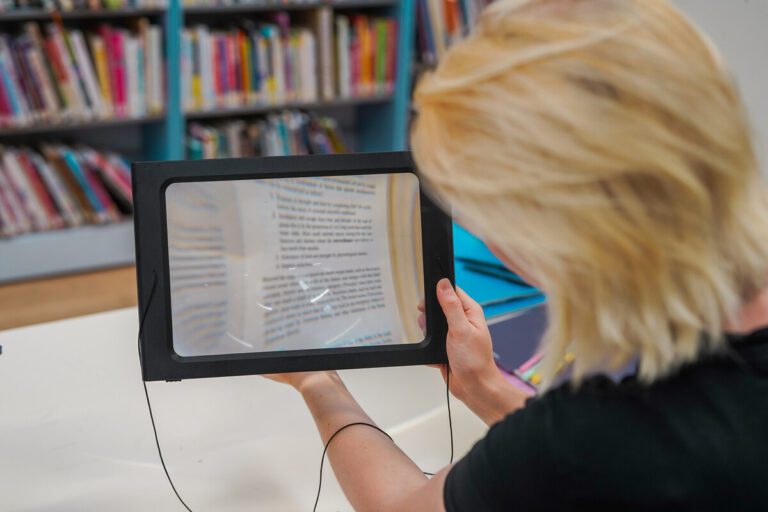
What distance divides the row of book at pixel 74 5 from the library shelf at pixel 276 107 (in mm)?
435

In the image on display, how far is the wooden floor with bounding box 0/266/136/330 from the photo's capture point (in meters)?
2.86

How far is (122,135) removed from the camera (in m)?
3.39

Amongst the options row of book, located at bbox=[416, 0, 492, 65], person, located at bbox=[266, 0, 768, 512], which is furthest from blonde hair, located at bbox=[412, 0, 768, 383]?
row of book, located at bbox=[416, 0, 492, 65]

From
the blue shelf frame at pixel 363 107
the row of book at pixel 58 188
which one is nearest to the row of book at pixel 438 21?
the blue shelf frame at pixel 363 107

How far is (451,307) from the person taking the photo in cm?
93

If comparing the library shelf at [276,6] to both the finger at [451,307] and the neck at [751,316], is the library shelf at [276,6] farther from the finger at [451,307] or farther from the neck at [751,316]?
the neck at [751,316]

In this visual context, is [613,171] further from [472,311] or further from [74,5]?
[74,5]

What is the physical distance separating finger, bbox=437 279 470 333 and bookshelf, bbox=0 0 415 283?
7.87ft

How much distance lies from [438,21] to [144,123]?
1.37 metres

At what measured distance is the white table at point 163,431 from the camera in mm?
1010

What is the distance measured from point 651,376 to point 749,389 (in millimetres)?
74

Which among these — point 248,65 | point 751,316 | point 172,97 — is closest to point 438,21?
point 248,65

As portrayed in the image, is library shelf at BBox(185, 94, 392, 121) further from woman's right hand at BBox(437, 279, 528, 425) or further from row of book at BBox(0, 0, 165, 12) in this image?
woman's right hand at BBox(437, 279, 528, 425)

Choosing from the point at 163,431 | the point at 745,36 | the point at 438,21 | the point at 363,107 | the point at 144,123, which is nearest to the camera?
the point at 163,431
